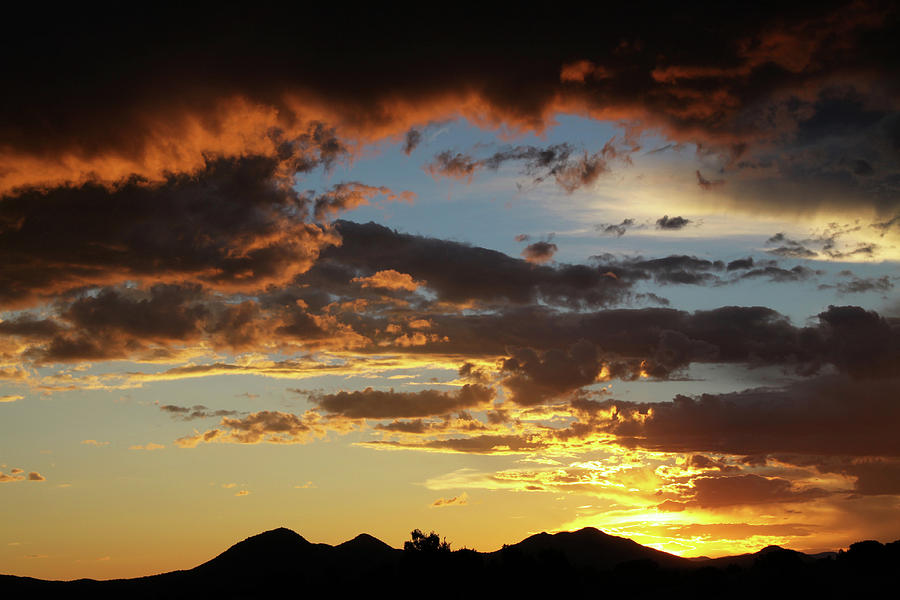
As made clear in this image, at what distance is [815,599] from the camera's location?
468 ft

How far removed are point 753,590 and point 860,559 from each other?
3169 centimetres

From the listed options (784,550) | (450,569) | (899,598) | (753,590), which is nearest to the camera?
(899,598)

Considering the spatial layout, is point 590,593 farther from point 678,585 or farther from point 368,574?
point 368,574

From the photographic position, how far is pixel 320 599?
19288cm

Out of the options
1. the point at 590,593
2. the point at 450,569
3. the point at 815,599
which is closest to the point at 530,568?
the point at 450,569

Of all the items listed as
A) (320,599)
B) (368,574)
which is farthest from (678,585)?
(320,599)

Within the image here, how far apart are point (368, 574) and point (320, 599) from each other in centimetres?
1343

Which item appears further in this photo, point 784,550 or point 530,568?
point 784,550

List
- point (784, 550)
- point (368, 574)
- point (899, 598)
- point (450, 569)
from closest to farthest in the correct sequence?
point (899, 598), point (450, 569), point (784, 550), point (368, 574)

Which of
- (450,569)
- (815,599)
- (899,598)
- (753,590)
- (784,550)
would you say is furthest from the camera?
(784,550)

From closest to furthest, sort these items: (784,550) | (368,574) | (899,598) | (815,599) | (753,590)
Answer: (899,598) < (815,599) < (753,590) < (784,550) < (368,574)

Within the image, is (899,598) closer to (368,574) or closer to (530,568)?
(530,568)

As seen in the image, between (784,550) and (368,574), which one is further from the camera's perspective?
(368,574)

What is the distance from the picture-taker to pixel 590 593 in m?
190
